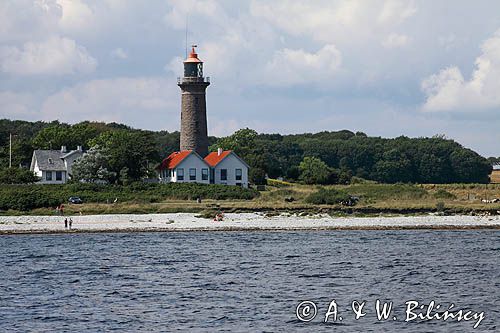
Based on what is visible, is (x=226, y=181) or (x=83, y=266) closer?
(x=83, y=266)

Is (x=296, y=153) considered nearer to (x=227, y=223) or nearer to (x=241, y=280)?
(x=227, y=223)

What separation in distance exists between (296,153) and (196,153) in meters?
54.0

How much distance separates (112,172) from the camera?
7612 cm

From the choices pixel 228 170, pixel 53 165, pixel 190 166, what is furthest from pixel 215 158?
pixel 53 165

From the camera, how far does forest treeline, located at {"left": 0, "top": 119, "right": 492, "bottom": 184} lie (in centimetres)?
7938

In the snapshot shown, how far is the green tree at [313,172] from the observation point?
296 feet

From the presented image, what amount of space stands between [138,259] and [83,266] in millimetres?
3074

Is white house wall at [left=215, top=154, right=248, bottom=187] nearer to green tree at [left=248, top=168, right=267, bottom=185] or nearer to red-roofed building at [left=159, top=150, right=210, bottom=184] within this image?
red-roofed building at [left=159, top=150, right=210, bottom=184]

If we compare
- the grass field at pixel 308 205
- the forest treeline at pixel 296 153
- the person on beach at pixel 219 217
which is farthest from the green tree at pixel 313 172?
the person on beach at pixel 219 217

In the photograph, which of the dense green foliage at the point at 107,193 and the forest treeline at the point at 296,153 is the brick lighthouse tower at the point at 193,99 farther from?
the dense green foliage at the point at 107,193

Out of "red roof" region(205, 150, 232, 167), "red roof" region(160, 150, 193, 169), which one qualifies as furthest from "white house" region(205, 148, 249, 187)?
"red roof" region(160, 150, 193, 169)

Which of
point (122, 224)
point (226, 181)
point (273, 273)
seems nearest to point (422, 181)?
point (226, 181)

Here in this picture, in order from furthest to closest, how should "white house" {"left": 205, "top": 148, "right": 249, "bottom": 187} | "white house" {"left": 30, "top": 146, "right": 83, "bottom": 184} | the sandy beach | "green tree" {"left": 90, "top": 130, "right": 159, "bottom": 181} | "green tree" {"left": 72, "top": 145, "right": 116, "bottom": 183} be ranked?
1. "white house" {"left": 30, "top": 146, "right": 83, "bottom": 184}
2. "white house" {"left": 205, "top": 148, "right": 249, "bottom": 187}
3. "green tree" {"left": 90, "top": 130, "right": 159, "bottom": 181}
4. "green tree" {"left": 72, "top": 145, "right": 116, "bottom": 183}
5. the sandy beach

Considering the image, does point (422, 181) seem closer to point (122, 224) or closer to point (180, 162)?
point (180, 162)
